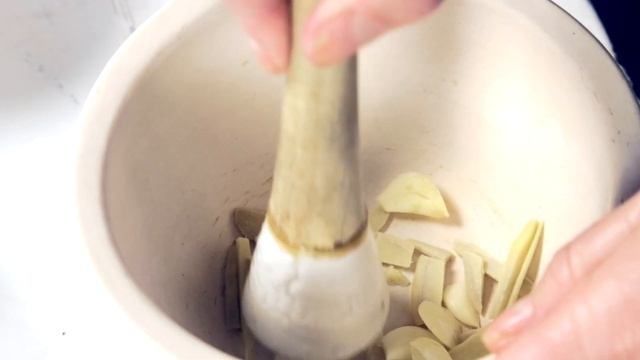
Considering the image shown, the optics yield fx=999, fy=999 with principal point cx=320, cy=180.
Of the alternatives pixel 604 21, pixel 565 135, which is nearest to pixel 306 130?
pixel 565 135

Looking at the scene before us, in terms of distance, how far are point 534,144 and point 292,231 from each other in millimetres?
156

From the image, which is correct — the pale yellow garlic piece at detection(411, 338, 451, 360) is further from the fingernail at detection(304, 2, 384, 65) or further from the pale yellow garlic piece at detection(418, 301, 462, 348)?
the fingernail at detection(304, 2, 384, 65)

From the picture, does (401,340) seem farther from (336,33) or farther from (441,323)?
(336,33)

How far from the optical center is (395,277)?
59cm

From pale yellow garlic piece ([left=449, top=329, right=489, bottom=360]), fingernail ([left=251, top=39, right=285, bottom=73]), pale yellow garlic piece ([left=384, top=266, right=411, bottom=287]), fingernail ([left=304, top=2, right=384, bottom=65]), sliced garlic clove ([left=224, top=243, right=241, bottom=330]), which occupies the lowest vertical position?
pale yellow garlic piece ([left=384, top=266, right=411, bottom=287])

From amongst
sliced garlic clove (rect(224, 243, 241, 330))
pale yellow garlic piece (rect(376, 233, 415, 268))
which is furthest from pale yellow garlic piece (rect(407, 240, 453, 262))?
sliced garlic clove (rect(224, 243, 241, 330))

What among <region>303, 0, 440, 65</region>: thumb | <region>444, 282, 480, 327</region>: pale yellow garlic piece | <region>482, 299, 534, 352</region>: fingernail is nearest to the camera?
<region>303, 0, 440, 65</region>: thumb

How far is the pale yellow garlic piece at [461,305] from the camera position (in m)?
0.56

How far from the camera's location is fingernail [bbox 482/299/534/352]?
0.46 m

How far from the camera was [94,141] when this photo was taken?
1.56ft

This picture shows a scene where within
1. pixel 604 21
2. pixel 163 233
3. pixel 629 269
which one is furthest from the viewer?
pixel 604 21

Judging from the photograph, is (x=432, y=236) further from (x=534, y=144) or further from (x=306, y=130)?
(x=306, y=130)

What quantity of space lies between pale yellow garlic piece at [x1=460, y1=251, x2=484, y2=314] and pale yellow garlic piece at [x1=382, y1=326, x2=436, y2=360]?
4 cm

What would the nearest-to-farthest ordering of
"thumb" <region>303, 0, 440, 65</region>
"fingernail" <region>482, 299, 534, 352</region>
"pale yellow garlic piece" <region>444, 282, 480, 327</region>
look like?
1. "thumb" <region>303, 0, 440, 65</region>
2. "fingernail" <region>482, 299, 534, 352</region>
3. "pale yellow garlic piece" <region>444, 282, 480, 327</region>
